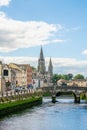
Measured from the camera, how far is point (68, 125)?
68.0 metres

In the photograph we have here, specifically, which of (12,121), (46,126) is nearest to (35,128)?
(46,126)

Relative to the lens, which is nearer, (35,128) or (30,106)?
(35,128)

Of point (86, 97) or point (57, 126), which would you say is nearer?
point (57, 126)

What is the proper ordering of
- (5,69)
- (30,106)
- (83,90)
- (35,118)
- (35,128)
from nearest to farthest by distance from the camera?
(35,128) → (35,118) → (30,106) → (83,90) → (5,69)

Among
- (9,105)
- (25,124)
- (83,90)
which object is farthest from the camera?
(83,90)

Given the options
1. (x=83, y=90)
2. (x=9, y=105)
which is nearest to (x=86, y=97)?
(x=83, y=90)

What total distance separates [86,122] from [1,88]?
7633cm

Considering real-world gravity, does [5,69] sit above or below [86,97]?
above

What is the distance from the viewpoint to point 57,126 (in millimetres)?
66438

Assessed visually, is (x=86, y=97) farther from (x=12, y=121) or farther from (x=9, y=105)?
(x=12, y=121)

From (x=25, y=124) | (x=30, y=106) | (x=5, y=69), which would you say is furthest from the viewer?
(x=5, y=69)

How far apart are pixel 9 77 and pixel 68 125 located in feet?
407

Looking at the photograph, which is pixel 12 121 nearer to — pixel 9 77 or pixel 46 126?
pixel 46 126

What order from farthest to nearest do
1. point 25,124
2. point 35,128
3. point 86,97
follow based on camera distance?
1. point 86,97
2. point 25,124
3. point 35,128
